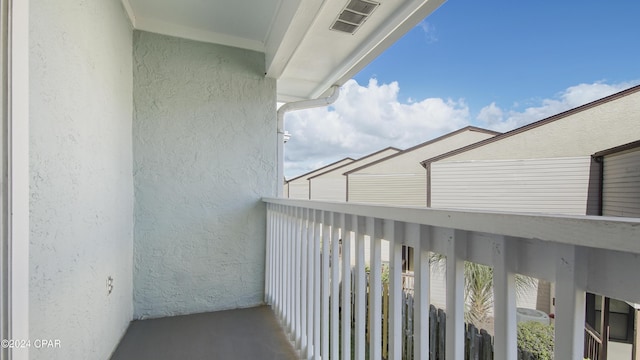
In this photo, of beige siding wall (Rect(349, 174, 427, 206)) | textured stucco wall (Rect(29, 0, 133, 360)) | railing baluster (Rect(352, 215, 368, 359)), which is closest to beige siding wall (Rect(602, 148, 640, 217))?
railing baluster (Rect(352, 215, 368, 359))

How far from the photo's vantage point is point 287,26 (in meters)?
2.15

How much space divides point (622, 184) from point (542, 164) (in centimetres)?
51

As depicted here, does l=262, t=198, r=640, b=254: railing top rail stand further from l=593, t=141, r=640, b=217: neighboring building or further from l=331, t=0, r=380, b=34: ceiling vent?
l=331, t=0, r=380, b=34: ceiling vent

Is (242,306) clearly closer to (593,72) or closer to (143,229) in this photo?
(143,229)

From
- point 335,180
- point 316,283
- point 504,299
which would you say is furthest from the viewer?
point 335,180

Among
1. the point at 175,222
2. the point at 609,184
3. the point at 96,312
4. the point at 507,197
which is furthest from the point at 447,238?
the point at 175,222

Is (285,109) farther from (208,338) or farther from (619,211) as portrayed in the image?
(619,211)

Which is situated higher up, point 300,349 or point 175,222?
point 175,222

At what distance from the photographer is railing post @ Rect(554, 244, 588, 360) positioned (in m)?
0.53

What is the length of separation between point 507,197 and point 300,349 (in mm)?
1569

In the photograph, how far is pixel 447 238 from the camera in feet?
2.70

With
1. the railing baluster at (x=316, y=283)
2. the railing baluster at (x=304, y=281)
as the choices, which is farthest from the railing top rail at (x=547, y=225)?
the railing baluster at (x=304, y=281)

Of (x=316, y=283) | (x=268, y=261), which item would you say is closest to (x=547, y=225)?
(x=316, y=283)

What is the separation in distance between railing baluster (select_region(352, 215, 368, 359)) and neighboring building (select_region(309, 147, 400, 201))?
1.71 meters
